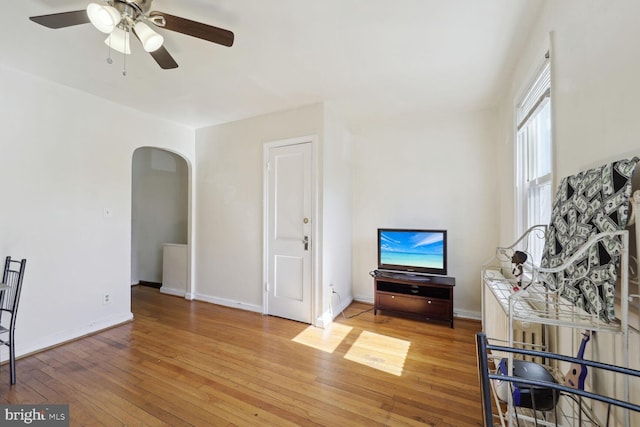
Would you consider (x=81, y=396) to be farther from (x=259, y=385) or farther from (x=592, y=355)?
(x=592, y=355)

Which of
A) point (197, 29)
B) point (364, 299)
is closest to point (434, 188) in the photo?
point (364, 299)

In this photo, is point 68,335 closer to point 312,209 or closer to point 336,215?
point 312,209

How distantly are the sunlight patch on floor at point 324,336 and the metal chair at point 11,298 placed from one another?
7.17 feet

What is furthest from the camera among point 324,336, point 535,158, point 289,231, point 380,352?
point 289,231

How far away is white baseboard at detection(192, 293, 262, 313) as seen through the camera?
3.39 m

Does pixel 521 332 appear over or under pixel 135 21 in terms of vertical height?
under

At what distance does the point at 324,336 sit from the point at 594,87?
2.67m

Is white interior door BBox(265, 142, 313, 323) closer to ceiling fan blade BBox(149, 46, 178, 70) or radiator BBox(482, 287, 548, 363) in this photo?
ceiling fan blade BBox(149, 46, 178, 70)

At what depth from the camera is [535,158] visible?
6.46ft

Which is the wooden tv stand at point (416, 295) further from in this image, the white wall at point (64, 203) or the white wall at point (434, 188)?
the white wall at point (64, 203)

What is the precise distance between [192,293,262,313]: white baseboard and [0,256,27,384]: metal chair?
185cm

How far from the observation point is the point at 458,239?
323cm

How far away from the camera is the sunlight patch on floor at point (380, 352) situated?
7.10 feet

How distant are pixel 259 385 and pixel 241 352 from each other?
54 cm
